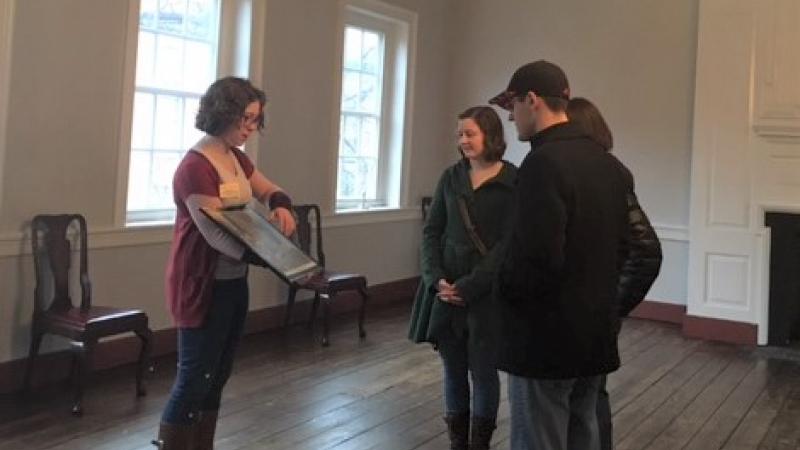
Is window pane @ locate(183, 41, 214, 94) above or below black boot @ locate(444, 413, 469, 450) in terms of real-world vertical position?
above

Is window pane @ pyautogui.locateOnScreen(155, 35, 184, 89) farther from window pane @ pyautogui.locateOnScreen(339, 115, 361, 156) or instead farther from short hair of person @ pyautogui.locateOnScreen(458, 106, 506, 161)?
short hair of person @ pyautogui.locateOnScreen(458, 106, 506, 161)

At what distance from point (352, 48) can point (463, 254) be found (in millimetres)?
3940

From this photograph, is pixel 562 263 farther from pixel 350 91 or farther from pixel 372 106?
pixel 372 106

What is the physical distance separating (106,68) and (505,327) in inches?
122

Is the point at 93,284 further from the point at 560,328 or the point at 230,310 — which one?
the point at 560,328

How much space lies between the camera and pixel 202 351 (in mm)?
2623

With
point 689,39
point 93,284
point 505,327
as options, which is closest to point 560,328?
point 505,327

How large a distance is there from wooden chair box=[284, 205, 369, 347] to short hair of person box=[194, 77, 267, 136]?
2551 millimetres

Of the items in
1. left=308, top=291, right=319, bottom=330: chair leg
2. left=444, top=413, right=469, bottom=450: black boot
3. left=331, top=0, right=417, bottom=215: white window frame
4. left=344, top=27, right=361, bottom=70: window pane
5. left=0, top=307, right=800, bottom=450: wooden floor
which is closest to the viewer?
left=444, top=413, right=469, bottom=450: black boot

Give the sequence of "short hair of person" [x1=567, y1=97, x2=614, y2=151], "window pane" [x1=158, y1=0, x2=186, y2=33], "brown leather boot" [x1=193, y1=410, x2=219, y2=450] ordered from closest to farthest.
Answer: "short hair of person" [x1=567, y1=97, x2=614, y2=151], "brown leather boot" [x1=193, y1=410, x2=219, y2=450], "window pane" [x1=158, y1=0, x2=186, y2=33]

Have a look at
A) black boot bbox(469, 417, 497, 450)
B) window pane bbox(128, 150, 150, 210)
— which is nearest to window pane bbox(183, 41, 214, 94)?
window pane bbox(128, 150, 150, 210)

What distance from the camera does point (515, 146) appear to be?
7.38 m

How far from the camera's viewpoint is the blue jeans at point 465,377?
9.66ft

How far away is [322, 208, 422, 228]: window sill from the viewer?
6.21 metres
